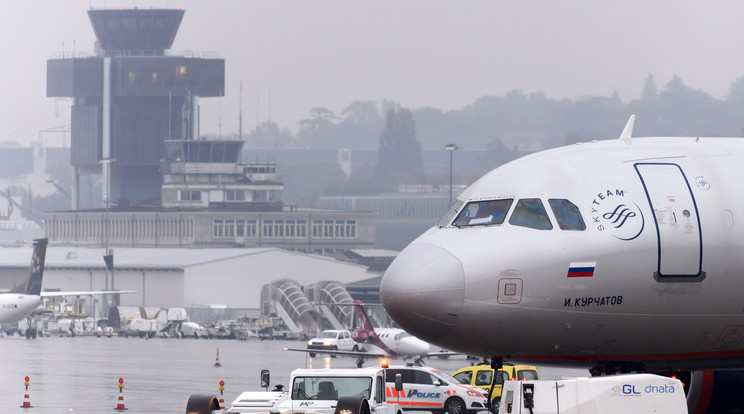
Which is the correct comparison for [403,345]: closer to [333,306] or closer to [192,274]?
[333,306]

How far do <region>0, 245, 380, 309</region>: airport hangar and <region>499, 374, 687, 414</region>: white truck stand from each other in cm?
12751

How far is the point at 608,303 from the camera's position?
20.0 metres

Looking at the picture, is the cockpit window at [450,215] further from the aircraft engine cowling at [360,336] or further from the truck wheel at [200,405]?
the aircraft engine cowling at [360,336]

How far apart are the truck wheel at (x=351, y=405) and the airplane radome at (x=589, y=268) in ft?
17.7

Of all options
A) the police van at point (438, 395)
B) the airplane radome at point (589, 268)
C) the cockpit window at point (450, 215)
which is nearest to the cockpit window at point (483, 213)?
the airplane radome at point (589, 268)

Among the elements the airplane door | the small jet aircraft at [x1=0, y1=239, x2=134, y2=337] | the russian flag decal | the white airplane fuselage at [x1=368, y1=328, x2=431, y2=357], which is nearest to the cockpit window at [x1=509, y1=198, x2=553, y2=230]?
the russian flag decal

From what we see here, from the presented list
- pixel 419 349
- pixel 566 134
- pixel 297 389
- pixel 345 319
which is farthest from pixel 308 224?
pixel 297 389

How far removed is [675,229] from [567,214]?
1.64 meters

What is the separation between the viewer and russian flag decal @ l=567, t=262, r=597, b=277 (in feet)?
64.8

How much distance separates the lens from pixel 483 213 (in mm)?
20750

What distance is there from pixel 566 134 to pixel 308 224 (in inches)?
1562

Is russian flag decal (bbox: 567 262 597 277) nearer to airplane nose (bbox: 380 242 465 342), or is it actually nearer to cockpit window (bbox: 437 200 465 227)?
airplane nose (bbox: 380 242 465 342)

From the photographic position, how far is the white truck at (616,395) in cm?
1970

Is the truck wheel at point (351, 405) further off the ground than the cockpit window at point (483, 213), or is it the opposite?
the cockpit window at point (483, 213)
